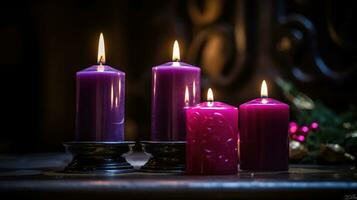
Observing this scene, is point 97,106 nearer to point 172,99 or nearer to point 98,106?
point 98,106

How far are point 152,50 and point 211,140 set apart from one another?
149 cm

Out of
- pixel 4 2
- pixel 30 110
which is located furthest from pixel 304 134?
pixel 4 2

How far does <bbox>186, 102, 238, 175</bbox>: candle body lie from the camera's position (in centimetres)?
89

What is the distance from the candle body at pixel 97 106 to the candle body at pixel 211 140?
5.3 inches

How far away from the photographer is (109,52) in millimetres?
2416

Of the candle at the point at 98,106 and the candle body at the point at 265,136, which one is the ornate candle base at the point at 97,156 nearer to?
the candle at the point at 98,106

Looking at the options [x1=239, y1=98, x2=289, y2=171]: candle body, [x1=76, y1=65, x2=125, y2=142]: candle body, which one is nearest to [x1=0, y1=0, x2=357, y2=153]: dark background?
[x1=239, y1=98, x2=289, y2=171]: candle body

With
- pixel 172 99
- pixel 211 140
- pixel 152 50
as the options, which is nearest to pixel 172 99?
pixel 172 99

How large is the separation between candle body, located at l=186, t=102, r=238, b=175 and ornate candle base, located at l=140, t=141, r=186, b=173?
4 cm

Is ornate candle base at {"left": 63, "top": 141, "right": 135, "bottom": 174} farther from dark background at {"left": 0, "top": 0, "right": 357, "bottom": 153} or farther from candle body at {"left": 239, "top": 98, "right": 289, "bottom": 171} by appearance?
dark background at {"left": 0, "top": 0, "right": 357, "bottom": 153}

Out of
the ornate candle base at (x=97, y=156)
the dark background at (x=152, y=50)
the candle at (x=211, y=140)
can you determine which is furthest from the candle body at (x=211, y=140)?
the dark background at (x=152, y=50)

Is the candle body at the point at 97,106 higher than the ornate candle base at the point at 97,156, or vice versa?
the candle body at the point at 97,106

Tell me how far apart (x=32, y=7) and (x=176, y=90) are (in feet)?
5.51

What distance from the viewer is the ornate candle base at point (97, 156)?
914 mm
